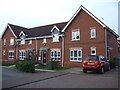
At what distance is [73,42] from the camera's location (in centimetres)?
2223

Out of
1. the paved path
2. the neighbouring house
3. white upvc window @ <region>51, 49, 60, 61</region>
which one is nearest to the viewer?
the paved path

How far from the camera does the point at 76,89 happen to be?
785 centimetres

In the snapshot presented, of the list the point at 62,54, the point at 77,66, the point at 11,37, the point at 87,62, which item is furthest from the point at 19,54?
the point at 87,62

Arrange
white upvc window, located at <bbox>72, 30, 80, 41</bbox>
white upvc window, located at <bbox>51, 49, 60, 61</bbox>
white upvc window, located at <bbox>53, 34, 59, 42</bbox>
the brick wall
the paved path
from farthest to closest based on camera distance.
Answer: white upvc window, located at <bbox>53, 34, 59, 42</bbox>
white upvc window, located at <bbox>51, 49, 60, 61</bbox>
white upvc window, located at <bbox>72, 30, 80, 41</bbox>
the brick wall
the paved path

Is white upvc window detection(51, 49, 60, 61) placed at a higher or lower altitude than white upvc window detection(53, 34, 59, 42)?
lower

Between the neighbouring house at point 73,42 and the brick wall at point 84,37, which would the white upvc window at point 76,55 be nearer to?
the neighbouring house at point 73,42

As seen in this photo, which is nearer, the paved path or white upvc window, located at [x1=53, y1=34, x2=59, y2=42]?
the paved path

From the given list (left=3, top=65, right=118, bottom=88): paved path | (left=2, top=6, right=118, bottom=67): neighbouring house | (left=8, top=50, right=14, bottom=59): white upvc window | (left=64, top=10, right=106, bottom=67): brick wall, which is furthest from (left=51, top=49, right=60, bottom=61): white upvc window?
(left=3, top=65, right=118, bottom=88): paved path

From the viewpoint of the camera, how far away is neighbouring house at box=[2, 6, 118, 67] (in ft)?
66.5

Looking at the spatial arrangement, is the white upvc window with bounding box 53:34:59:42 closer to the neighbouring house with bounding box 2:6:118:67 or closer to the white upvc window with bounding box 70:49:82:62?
the neighbouring house with bounding box 2:6:118:67

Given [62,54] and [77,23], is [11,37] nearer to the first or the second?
[62,54]

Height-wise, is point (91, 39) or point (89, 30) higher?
point (89, 30)

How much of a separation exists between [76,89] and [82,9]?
1633cm

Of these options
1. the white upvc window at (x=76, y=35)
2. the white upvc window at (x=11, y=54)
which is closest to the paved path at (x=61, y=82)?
the white upvc window at (x=76, y=35)
